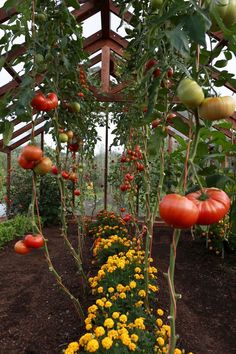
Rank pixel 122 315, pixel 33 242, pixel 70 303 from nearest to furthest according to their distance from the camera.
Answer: pixel 33 242, pixel 122 315, pixel 70 303

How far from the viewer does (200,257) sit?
3629mm

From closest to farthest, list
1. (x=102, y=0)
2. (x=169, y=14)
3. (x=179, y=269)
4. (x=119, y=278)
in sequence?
(x=169, y=14)
(x=119, y=278)
(x=179, y=269)
(x=102, y=0)

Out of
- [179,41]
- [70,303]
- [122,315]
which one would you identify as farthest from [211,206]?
[70,303]

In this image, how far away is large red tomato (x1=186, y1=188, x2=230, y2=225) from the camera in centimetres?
58

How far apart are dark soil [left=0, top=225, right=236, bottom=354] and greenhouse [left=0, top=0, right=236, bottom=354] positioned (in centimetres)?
1

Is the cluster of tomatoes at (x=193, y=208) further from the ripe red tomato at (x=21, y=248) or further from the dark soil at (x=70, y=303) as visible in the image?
the dark soil at (x=70, y=303)

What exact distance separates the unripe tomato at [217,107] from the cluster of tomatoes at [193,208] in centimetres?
15

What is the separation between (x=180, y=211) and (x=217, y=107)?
200mm

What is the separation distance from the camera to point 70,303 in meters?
2.24

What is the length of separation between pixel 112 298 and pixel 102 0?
3.15 metres

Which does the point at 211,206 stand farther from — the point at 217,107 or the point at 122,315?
the point at 122,315

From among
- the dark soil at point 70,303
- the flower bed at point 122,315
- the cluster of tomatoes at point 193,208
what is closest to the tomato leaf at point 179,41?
the cluster of tomatoes at point 193,208

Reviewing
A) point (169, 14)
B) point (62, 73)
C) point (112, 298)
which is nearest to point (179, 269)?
point (112, 298)

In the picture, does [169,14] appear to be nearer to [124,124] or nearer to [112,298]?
[112,298]
